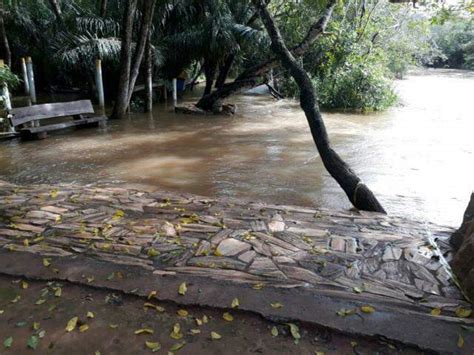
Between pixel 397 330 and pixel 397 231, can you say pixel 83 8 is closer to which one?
pixel 397 231

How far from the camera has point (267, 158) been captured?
8242mm

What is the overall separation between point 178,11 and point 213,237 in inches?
491

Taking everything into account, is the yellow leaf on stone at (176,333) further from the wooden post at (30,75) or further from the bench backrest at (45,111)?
the wooden post at (30,75)

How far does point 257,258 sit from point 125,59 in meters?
9.27

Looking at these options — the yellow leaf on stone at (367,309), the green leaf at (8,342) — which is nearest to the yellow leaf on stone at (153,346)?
the green leaf at (8,342)

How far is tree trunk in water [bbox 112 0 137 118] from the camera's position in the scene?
10.9 meters

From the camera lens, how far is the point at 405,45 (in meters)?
19.6

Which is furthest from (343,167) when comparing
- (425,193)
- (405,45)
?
(405,45)

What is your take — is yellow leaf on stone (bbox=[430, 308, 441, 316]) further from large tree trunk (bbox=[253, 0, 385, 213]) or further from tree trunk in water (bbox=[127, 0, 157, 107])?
tree trunk in water (bbox=[127, 0, 157, 107])

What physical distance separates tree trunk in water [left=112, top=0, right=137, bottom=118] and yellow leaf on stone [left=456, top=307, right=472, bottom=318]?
403 inches

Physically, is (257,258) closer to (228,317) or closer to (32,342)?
(228,317)

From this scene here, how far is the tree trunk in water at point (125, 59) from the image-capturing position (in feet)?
35.7

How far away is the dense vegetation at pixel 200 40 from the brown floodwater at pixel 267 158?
2.04m

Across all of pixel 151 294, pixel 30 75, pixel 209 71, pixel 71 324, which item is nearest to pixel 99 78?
pixel 30 75
